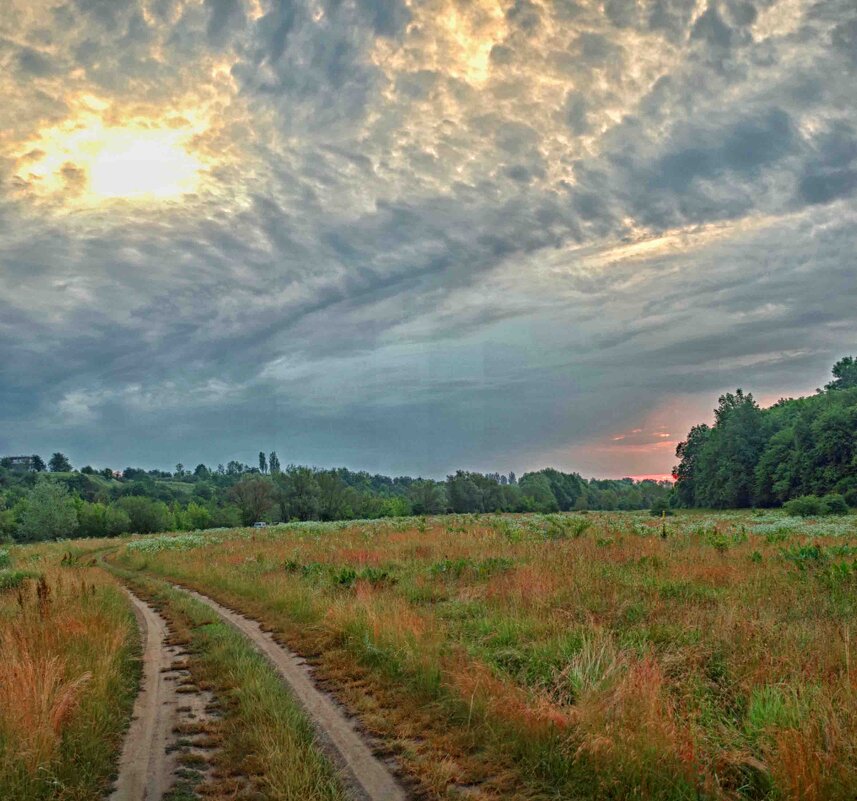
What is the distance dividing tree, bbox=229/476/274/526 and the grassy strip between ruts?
4017 inches

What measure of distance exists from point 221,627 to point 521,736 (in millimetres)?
8824

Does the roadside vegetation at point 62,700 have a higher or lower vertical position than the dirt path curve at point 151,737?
higher

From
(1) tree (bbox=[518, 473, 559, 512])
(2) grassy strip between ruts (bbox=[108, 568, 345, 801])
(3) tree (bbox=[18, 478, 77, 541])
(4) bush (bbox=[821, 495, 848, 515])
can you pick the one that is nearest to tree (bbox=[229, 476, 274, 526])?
(3) tree (bbox=[18, 478, 77, 541])

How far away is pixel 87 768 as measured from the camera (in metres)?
6.41

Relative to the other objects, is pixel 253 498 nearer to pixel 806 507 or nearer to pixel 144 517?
pixel 144 517

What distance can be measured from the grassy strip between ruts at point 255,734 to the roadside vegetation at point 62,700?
1261 mm

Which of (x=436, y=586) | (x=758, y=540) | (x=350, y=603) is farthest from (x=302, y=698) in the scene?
(x=758, y=540)

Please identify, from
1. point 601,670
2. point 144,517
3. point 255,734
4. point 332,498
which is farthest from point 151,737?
point 332,498

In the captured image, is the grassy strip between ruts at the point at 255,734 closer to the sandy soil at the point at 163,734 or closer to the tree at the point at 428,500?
the sandy soil at the point at 163,734

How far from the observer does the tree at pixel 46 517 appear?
8338 cm

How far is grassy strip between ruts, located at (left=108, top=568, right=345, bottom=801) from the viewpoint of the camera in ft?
19.1

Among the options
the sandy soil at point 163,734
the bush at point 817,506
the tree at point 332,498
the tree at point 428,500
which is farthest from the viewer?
the tree at point 428,500

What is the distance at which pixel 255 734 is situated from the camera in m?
6.96

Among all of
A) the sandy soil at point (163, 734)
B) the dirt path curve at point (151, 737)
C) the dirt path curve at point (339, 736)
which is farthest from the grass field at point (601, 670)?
the dirt path curve at point (151, 737)
